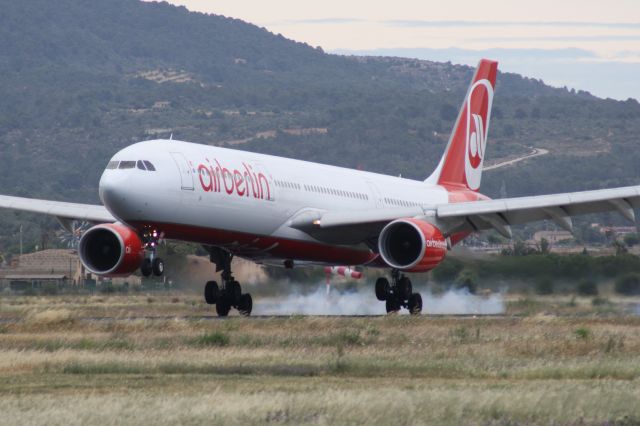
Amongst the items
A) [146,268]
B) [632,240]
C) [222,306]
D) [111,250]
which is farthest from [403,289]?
[632,240]

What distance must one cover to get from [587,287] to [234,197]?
1288 cm

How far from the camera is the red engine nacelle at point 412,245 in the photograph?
1553 inches

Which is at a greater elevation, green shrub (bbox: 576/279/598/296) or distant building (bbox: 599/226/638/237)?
distant building (bbox: 599/226/638/237)

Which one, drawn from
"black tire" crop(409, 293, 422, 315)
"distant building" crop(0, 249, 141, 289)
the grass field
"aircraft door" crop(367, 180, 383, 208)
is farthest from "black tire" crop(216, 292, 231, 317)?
"distant building" crop(0, 249, 141, 289)

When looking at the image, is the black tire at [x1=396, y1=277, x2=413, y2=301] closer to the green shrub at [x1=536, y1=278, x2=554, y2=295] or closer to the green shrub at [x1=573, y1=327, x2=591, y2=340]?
the green shrub at [x1=536, y1=278, x2=554, y2=295]

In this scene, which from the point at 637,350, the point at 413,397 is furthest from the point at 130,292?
the point at 413,397

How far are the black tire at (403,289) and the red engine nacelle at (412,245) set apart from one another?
208cm

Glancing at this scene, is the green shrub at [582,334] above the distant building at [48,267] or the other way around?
the other way around

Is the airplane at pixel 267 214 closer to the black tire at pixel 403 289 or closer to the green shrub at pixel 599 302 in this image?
the black tire at pixel 403 289

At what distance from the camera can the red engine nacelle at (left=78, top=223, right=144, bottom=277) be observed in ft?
126

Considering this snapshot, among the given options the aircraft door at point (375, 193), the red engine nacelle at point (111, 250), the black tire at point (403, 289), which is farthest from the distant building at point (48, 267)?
the red engine nacelle at point (111, 250)

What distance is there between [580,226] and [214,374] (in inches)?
5110

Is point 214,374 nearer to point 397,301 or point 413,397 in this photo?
point 413,397

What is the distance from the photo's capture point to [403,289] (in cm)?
4259
